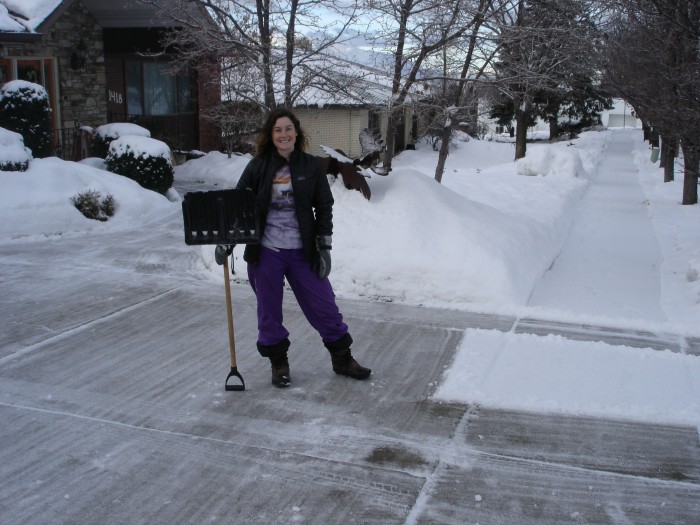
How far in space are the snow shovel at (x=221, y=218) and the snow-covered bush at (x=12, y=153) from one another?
6396mm

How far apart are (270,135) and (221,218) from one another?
0.65 m

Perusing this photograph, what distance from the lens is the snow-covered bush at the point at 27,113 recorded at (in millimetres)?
11492

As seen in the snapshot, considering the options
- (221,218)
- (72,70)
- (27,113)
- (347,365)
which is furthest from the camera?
(72,70)

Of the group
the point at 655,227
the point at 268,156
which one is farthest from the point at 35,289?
the point at 655,227

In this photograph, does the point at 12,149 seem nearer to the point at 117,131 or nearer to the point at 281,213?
the point at 117,131

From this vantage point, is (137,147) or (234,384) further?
(137,147)

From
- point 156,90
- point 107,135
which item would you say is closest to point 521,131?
point 156,90

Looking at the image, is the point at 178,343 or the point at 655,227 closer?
the point at 178,343

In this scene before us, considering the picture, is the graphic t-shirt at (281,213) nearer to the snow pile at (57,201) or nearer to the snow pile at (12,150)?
the snow pile at (57,201)

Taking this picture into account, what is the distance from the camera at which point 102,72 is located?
16.2 m

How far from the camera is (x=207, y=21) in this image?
10.7 metres

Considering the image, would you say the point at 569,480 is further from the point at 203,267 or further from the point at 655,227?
the point at 655,227

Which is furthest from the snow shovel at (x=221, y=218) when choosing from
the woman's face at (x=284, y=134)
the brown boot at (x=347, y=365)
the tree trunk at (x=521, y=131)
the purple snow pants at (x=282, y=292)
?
the tree trunk at (x=521, y=131)

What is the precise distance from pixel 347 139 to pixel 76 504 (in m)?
22.6
